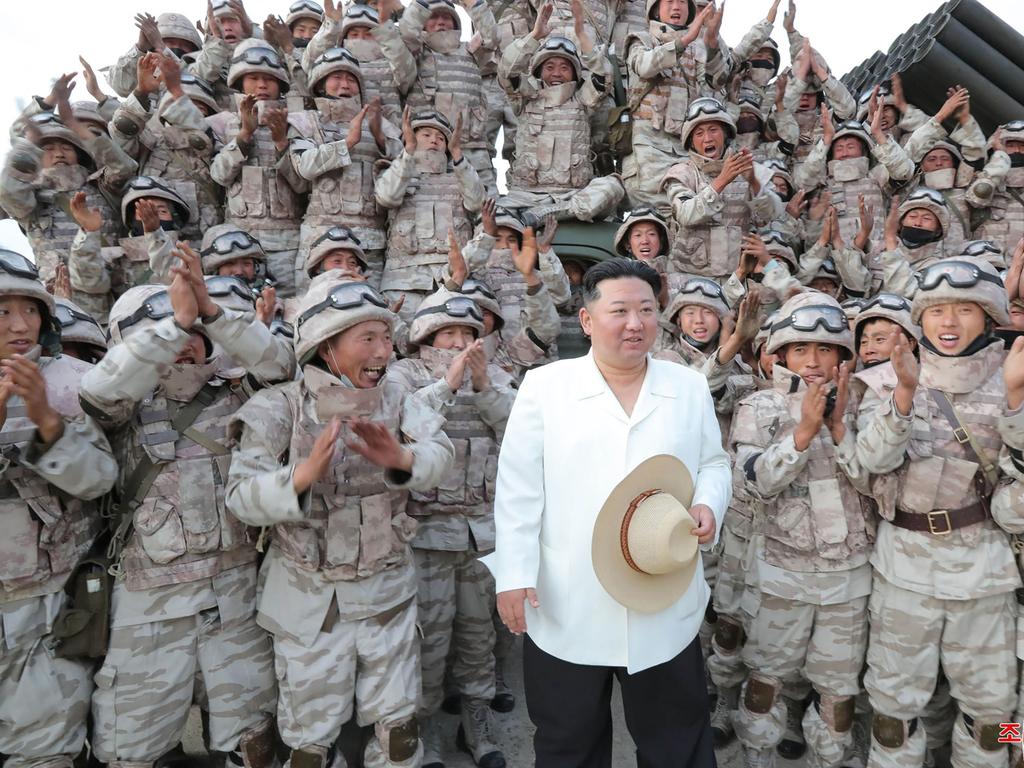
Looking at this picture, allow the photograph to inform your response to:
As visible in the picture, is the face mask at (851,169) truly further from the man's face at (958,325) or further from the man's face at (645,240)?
the man's face at (958,325)

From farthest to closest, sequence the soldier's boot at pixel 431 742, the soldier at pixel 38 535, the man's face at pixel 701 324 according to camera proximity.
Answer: the man's face at pixel 701 324
the soldier's boot at pixel 431 742
the soldier at pixel 38 535

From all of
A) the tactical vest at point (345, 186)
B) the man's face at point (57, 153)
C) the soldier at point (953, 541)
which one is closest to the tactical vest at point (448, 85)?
the tactical vest at point (345, 186)

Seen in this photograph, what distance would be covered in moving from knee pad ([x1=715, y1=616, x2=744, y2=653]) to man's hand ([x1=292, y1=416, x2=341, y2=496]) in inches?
116

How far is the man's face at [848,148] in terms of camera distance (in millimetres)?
8969

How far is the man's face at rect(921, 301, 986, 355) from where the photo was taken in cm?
348

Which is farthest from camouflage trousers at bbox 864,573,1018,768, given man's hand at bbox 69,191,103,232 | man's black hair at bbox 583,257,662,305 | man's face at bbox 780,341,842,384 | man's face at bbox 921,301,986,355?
man's hand at bbox 69,191,103,232

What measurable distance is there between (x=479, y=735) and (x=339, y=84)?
6.77 m

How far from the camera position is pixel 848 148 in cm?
902

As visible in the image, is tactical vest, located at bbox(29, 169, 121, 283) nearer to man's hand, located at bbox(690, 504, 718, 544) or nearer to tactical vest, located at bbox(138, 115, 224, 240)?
tactical vest, located at bbox(138, 115, 224, 240)

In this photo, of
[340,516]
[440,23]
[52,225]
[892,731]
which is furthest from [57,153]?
[892,731]

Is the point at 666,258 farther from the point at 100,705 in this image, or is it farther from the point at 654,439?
the point at 100,705

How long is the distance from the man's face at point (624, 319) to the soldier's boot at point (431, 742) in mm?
2830

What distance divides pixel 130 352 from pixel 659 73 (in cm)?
800

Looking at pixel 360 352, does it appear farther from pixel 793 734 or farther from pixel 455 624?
pixel 793 734
